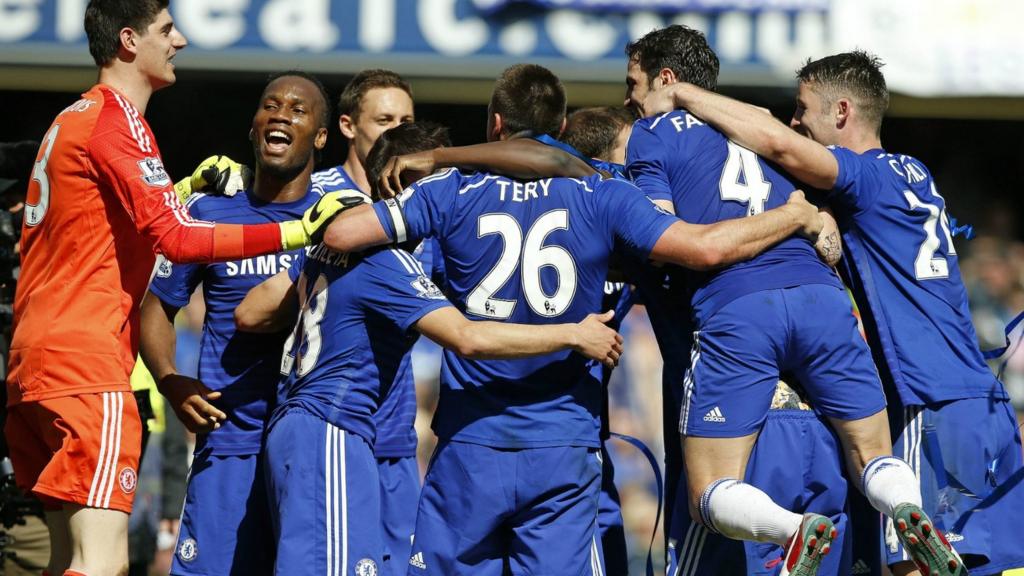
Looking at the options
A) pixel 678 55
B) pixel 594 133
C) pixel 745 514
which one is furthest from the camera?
pixel 594 133

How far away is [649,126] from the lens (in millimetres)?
5348

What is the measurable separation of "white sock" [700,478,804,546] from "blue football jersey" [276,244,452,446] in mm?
1268

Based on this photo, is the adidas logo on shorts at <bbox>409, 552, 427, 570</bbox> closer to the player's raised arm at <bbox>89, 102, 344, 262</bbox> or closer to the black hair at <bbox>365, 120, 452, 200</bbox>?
the player's raised arm at <bbox>89, 102, 344, 262</bbox>

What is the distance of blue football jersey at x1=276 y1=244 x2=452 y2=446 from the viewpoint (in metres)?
4.80

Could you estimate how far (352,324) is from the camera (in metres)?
4.86

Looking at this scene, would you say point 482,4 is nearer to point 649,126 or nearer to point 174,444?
point 174,444

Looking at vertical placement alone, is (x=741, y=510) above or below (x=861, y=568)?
above

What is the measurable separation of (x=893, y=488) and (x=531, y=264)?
158cm

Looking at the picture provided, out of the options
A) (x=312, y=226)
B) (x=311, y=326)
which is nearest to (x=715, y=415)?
(x=311, y=326)

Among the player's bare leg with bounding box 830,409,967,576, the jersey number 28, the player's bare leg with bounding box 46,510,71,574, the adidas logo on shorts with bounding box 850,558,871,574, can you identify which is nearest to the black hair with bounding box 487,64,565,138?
the jersey number 28

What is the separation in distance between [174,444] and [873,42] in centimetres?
667

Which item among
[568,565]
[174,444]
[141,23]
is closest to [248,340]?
[141,23]

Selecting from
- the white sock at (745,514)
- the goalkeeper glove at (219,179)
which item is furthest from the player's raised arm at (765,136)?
the goalkeeper glove at (219,179)

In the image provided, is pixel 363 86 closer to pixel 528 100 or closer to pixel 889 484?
pixel 528 100
